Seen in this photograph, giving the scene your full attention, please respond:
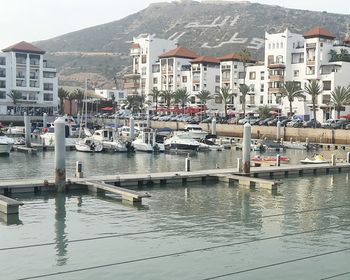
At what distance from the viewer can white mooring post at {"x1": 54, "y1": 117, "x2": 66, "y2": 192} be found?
30.1m

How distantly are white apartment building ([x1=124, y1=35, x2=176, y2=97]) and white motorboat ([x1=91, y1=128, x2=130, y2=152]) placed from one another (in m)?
70.0

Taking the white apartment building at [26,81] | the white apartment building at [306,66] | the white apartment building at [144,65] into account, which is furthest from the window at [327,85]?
the white apartment building at [26,81]

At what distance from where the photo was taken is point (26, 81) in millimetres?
118500

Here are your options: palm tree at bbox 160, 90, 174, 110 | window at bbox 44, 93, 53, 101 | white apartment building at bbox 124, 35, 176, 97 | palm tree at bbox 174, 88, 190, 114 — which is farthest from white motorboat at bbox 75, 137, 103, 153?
white apartment building at bbox 124, 35, 176, 97

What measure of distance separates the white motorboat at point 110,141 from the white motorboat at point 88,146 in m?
0.94

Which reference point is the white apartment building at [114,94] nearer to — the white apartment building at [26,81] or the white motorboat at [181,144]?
the white apartment building at [26,81]

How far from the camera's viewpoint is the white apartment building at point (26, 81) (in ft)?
381

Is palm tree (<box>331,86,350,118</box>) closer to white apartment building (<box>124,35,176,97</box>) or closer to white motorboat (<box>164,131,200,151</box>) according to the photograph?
white motorboat (<box>164,131,200,151</box>)

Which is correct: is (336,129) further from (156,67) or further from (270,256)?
(156,67)

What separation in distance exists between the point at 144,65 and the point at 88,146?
81038 mm

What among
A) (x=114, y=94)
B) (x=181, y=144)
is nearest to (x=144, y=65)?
(x=114, y=94)

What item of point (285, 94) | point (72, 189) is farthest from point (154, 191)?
point (285, 94)

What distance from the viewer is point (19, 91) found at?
383ft

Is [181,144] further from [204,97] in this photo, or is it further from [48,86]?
[48,86]
